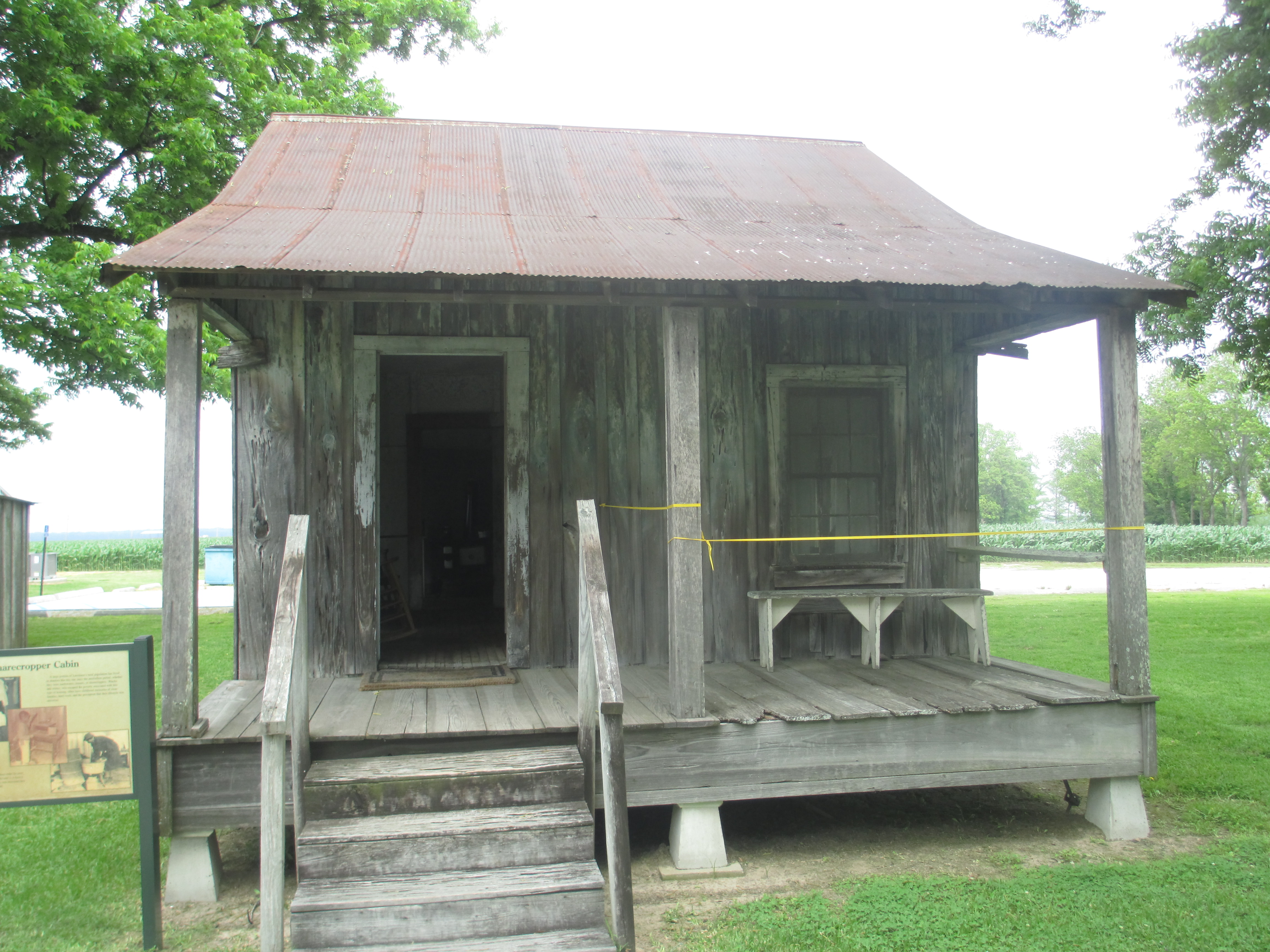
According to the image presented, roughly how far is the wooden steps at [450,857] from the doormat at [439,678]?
109 cm

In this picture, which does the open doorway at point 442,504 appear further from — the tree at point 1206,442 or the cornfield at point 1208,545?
the tree at point 1206,442

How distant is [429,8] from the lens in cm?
1691

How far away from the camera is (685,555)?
15.5ft

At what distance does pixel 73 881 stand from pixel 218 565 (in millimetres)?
19172

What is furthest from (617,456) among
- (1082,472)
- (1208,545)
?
(1082,472)

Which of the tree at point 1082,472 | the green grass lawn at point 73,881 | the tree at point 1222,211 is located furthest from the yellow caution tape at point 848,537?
the tree at point 1082,472

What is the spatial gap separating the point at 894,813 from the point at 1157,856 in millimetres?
1390

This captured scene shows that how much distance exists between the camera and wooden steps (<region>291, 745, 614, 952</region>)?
3.65 m

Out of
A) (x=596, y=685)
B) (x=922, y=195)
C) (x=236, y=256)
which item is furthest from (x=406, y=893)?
(x=922, y=195)

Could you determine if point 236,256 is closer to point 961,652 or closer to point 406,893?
point 406,893

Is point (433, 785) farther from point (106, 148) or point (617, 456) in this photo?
point (106, 148)

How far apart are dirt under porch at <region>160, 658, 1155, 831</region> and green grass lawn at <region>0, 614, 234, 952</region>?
46 cm

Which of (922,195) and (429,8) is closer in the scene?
(922,195)

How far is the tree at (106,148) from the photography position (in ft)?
37.8
